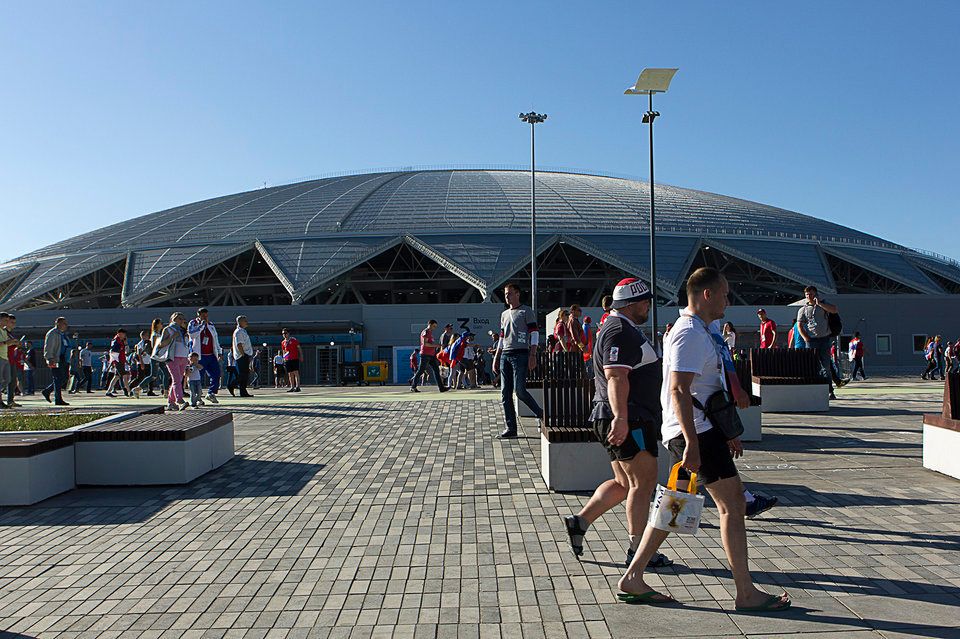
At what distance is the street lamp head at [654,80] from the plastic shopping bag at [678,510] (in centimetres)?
1629

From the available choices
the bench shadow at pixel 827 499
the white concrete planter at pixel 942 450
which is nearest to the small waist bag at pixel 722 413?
the bench shadow at pixel 827 499

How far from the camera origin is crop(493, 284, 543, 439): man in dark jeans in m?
8.78

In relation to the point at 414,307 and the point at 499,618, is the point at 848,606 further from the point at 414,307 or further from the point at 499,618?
the point at 414,307

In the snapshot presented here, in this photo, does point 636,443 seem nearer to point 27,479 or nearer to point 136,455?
point 136,455

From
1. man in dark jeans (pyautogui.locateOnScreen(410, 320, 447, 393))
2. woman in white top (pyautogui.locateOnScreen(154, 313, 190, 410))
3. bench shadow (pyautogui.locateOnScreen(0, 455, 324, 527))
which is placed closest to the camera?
bench shadow (pyautogui.locateOnScreen(0, 455, 324, 527))

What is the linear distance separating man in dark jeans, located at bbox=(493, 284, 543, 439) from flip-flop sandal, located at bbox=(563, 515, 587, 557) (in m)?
4.44

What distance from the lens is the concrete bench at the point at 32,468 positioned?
599 centimetres

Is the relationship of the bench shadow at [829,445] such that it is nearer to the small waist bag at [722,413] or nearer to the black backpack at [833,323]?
the black backpack at [833,323]

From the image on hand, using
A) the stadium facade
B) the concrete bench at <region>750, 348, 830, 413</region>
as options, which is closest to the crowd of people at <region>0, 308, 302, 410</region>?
the concrete bench at <region>750, 348, 830, 413</region>

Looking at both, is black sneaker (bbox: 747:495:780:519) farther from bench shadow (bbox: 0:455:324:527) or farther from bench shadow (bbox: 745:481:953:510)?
bench shadow (bbox: 0:455:324:527)

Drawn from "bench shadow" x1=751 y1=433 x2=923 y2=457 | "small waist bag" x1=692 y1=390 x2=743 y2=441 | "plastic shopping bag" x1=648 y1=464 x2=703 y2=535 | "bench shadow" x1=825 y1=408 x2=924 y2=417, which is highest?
"small waist bag" x1=692 y1=390 x2=743 y2=441

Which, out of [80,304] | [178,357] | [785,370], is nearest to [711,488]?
[785,370]

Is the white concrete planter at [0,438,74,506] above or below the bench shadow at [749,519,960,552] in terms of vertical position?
above

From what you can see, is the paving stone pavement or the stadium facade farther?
the stadium facade
